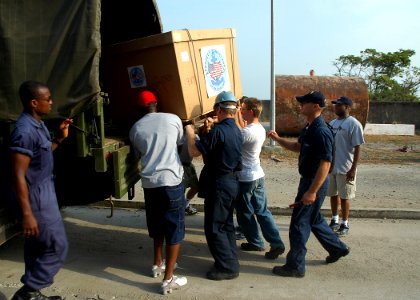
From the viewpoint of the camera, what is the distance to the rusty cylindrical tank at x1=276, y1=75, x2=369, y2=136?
14.5 metres

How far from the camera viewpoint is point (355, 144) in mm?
5508

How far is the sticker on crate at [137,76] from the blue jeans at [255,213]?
4.88 ft

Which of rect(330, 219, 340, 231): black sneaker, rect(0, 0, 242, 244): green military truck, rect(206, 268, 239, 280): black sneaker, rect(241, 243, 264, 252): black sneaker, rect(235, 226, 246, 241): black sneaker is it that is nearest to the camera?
rect(0, 0, 242, 244): green military truck

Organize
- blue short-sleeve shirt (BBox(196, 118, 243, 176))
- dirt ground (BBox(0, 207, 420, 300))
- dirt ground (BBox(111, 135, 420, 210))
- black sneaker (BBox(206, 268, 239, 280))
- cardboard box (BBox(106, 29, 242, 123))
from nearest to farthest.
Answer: dirt ground (BBox(0, 207, 420, 300)) → blue short-sleeve shirt (BBox(196, 118, 243, 176)) → black sneaker (BBox(206, 268, 239, 280)) → cardboard box (BBox(106, 29, 242, 123)) → dirt ground (BBox(111, 135, 420, 210))

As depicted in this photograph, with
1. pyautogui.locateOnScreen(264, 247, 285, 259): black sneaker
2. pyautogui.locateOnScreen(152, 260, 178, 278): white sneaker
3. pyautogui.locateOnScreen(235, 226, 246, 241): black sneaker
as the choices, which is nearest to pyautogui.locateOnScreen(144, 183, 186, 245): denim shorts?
pyautogui.locateOnScreen(152, 260, 178, 278): white sneaker

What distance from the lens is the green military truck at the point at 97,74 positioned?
12.8ft

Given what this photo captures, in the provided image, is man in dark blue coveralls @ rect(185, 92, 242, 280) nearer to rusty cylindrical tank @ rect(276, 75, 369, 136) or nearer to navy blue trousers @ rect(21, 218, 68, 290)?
navy blue trousers @ rect(21, 218, 68, 290)

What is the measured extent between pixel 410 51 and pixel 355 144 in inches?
1035

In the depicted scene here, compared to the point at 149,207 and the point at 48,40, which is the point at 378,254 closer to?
the point at 149,207

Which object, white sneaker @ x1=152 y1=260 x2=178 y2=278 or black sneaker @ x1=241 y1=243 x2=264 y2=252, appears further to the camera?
black sneaker @ x1=241 y1=243 x2=264 y2=252

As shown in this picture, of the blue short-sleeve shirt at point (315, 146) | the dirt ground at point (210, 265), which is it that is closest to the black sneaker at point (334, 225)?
the dirt ground at point (210, 265)

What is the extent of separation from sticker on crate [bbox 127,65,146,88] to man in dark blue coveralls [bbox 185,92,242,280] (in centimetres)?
85

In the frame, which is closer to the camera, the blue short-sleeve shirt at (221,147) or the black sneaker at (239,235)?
the blue short-sleeve shirt at (221,147)

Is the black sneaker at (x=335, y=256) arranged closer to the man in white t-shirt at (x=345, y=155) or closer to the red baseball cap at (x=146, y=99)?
the man in white t-shirt at (x=345, y=155)
